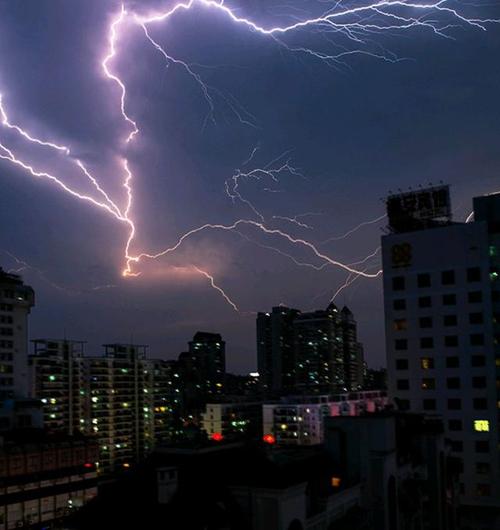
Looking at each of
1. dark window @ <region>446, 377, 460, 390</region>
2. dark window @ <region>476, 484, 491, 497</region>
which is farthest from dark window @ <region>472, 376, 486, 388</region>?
dark window @ <region>476, 484, 491, 497</region>

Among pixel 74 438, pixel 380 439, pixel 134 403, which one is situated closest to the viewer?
pixel 380 439

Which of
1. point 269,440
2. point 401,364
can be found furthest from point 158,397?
point 269,440

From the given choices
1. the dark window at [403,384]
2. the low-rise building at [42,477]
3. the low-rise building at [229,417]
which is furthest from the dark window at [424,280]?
the low-rise building at [229,417]

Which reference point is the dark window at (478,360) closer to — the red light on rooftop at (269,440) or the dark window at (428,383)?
the dark window at (428,383)

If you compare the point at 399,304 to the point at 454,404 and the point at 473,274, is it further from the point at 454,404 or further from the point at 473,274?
the point at 454,404

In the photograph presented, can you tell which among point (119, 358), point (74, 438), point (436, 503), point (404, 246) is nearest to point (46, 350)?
point (119, 358)

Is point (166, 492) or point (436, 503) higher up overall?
point (166, 492)

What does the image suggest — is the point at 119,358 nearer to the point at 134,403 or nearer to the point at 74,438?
the point at 134,403
